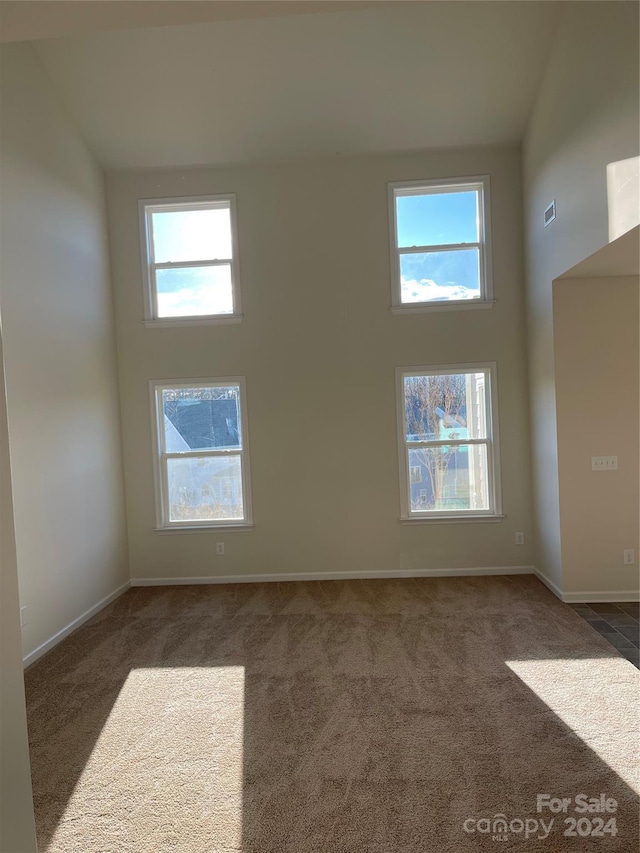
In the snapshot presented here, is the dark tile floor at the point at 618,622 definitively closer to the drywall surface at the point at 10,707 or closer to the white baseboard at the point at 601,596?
the white baseboard at the point at 601,596

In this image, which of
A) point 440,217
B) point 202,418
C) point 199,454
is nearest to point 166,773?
point 199,454

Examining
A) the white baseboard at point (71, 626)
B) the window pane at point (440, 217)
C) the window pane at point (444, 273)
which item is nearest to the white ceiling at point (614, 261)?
the window pane at point (444, 273)

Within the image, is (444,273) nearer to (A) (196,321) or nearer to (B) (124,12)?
(A) (196,321)

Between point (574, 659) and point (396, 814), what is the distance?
1.85 meters

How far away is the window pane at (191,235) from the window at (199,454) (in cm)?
132

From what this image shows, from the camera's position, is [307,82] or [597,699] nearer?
[597,699]

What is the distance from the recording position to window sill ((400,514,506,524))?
518cm

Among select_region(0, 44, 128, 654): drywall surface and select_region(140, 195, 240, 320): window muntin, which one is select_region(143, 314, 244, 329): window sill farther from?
select_region(0, 44, 128, 654): drywall surface

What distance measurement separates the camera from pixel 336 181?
16.9 feet

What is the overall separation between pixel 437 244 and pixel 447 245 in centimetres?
10

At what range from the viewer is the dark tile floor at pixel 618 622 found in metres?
3.52

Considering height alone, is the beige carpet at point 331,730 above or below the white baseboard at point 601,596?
below

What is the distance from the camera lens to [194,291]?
17.5 ft

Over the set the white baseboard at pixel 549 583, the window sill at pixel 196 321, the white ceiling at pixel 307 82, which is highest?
the white ceiling at pixel 307 82
